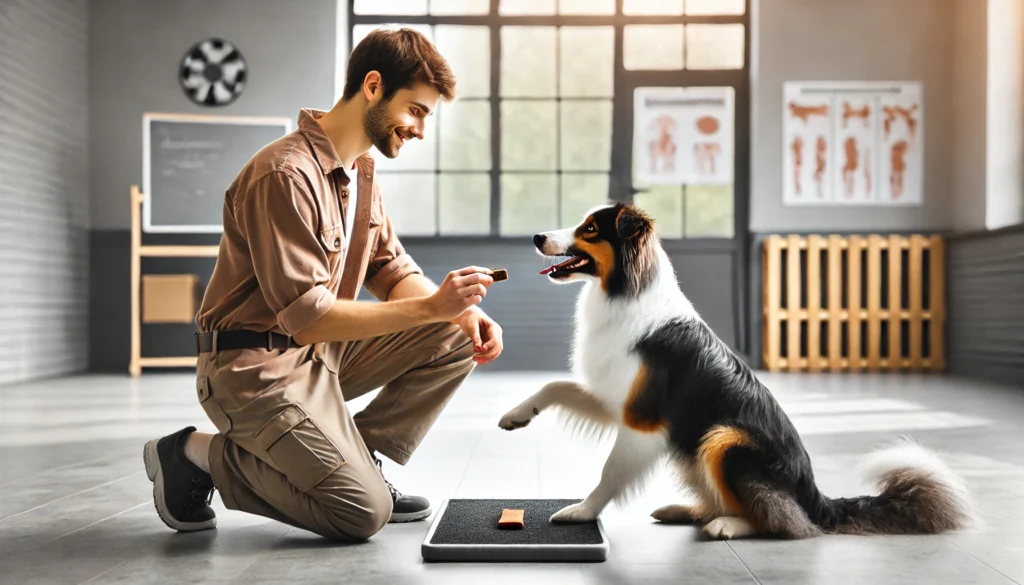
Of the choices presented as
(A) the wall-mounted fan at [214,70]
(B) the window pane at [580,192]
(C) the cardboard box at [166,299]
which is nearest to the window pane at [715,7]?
(B) the window pane at [580,192]

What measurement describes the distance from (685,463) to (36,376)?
5944mm

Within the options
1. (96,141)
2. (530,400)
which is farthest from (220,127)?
(530,400)

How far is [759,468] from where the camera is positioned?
207 centimetres

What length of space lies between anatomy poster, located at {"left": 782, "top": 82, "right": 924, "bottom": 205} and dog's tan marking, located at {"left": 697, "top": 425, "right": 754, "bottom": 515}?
5732 millimetres

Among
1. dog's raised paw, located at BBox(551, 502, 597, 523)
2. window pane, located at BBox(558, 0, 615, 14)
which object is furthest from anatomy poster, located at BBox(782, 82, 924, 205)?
dog's raised paw, located at BBox(551, 502, 597, 523)

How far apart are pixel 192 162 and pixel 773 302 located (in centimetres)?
486

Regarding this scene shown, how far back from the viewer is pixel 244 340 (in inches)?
82.6

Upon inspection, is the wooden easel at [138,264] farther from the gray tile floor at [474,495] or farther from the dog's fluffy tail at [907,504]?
the dog's fluffy tail at [907,504]

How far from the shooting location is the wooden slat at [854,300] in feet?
23.7

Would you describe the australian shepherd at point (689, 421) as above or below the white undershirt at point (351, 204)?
below

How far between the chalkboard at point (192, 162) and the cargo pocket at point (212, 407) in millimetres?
5349

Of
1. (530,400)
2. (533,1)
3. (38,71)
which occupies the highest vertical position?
(533,1)

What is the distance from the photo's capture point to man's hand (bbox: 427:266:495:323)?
1.97m

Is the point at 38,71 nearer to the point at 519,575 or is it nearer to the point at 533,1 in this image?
the point at 533,1
